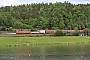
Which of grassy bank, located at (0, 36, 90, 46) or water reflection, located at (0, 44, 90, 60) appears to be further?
grassy bank, located at (0, 36, 90, 46)

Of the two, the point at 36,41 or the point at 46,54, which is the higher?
the point at 46,54

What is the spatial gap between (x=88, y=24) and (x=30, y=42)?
92.8m

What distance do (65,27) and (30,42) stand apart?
8984 cm

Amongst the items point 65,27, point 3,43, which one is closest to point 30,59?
point 3,43

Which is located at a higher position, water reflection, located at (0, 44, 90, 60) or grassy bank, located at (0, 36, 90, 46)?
water reflection, located at (0, 44, 90, 60)

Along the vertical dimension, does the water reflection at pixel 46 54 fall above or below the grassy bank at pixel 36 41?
above

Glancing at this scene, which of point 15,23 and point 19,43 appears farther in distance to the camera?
point 15,23

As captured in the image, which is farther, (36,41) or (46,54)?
(36,41)

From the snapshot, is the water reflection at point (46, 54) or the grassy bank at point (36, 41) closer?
the water reflection at point (46, 54)

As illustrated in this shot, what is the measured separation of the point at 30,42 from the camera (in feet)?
366

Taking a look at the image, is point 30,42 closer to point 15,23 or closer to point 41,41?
point 41,41

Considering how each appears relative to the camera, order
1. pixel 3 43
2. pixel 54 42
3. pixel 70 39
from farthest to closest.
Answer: pixel 70 39 < pixel 54 42 < pixel 3 43

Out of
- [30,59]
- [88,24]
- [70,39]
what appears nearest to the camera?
[30,59]

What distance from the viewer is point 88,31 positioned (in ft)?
523
